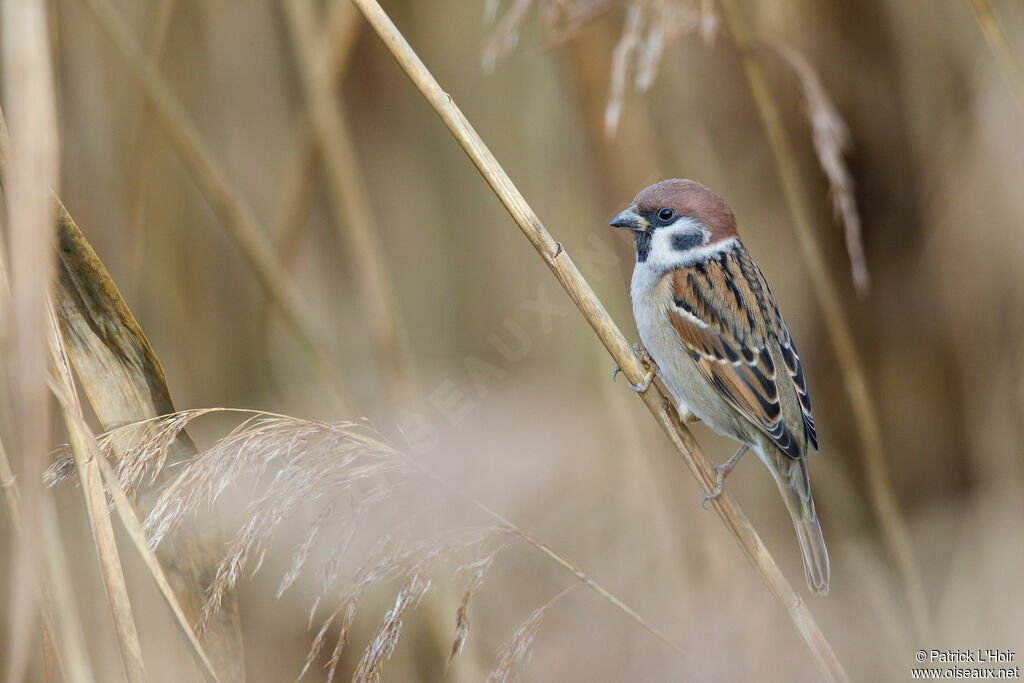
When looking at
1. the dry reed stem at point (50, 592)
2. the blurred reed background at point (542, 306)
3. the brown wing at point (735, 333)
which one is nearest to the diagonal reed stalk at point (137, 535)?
the dry reed stem at point (50, 592)

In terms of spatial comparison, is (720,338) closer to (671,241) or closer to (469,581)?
(671,241)

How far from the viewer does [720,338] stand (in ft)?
7.78

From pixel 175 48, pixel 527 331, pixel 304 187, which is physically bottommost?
pixel 527 331

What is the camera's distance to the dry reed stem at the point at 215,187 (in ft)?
7.06

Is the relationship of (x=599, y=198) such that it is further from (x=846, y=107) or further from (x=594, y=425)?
(x=846, y=107)

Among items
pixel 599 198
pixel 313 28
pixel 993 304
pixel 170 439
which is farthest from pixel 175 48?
pixel 993 304

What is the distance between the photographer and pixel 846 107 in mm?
3240

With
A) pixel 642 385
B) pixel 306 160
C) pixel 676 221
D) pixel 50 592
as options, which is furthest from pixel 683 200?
pixel 50 592

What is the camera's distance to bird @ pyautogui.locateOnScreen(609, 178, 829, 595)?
7.48 feet

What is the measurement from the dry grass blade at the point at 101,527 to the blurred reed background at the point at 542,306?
280mm

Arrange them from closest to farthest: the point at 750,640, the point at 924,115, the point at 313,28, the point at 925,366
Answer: the point at 750,640 < the point at 313,28 < the point at 924,115 < the point at 925,366

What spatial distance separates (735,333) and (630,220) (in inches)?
17.8

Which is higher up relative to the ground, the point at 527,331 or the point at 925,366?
the point at 527,331

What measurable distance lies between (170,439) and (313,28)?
1.54m
